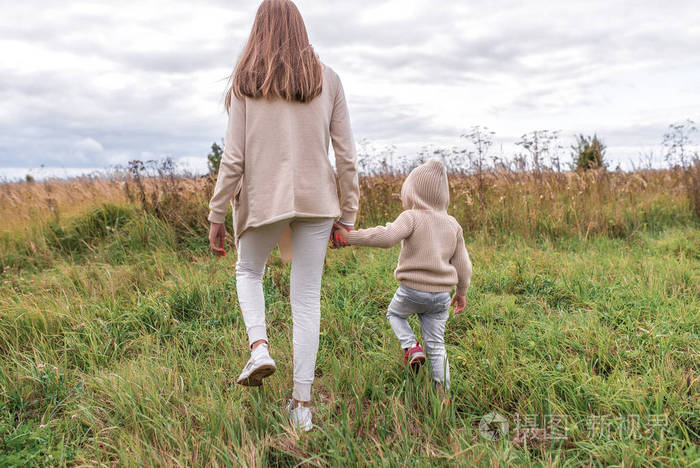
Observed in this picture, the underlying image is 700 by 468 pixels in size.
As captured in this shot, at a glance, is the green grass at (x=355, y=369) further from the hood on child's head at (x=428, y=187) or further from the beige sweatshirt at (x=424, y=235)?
the hood on child's head at (x=428, y=187)

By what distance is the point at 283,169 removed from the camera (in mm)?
2244

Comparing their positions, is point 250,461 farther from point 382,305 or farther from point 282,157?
point 382,305

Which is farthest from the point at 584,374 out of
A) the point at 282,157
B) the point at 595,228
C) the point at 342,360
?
the point at 595,228

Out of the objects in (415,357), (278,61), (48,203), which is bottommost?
(415,357)

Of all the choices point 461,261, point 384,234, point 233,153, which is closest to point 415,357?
point 461,261

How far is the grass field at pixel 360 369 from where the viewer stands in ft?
6.89

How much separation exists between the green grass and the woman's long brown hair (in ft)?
5.12

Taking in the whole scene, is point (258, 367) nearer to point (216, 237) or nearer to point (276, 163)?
point (216, 237)

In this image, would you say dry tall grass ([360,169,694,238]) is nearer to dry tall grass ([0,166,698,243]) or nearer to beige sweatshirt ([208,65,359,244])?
dry tall grass ([0,166,698,243])

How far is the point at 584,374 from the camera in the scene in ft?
8.15

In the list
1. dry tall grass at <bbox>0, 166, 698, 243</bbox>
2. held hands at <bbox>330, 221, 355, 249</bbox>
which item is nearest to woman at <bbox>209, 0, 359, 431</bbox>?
held hands at <bbox>330, 221, 355, 249</bbox>

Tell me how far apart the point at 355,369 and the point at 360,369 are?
0.04 m

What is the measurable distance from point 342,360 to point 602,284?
253 cm

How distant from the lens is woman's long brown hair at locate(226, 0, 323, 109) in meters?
2.19
